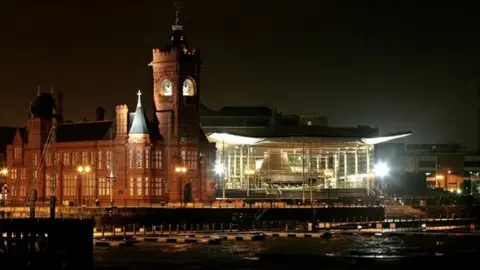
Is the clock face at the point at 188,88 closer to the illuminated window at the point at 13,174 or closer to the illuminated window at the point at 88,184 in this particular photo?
the illuminated window at the point at 88,184

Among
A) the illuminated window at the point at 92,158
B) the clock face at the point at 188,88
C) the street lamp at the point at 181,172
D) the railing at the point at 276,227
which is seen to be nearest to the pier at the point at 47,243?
the railing at the point at 276,227

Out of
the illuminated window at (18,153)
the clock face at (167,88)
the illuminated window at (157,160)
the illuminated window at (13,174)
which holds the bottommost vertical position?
the illuminated window at (13,174)

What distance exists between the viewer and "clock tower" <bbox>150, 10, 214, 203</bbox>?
118062 mm

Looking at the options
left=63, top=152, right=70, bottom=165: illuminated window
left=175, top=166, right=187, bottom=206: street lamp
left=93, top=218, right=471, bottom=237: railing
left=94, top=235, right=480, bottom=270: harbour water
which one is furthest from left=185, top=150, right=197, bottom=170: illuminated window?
left=94, top=235, right=480, bottom=270: harbour water

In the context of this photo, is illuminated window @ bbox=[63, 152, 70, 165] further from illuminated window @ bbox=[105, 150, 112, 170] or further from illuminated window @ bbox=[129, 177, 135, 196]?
illuminated window @ bbox=[129, 177, 135, 196]

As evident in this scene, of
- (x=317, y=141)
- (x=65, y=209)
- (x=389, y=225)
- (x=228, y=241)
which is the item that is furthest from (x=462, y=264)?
(x=317, y=141)

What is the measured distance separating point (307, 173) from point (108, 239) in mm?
67364

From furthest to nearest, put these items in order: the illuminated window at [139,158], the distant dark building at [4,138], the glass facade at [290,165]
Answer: the distant dark building at [4,138]
the glass facade at [290,165]
the illuminated window at [139,158]

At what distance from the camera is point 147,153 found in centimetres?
11588

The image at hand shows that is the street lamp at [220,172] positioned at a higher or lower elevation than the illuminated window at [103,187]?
higher

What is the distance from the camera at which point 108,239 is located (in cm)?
8094

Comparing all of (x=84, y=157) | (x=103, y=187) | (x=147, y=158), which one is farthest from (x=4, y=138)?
(x=147, y=158)

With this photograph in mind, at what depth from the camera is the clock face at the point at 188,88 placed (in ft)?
391

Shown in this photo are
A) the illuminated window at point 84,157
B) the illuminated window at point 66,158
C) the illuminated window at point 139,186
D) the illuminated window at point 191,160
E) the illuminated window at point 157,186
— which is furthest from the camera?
the illuminated window at point 66,158
